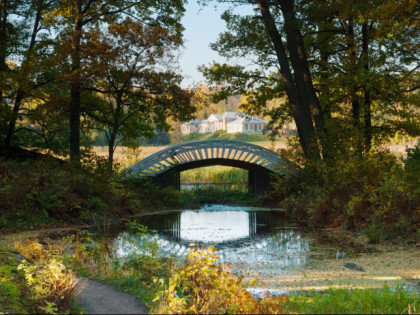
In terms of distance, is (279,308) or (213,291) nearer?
(279,308)

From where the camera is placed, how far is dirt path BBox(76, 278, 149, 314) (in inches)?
208

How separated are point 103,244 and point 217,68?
14375 millimetres

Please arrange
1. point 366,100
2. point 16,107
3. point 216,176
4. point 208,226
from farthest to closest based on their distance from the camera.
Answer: point 216,176, point 16,107, point 366,100, point 208,226

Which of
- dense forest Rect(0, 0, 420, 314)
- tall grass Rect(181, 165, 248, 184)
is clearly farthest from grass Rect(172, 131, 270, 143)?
dense forest Rect(0, 0, 420, 314)

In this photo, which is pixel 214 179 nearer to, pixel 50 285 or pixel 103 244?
pixel 103 244

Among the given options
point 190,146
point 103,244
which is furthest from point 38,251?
point 190,146

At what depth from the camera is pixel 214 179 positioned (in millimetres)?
30938

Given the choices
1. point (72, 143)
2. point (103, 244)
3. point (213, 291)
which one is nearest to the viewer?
point (213, 291)

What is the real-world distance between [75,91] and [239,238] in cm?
947

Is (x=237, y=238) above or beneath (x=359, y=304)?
above

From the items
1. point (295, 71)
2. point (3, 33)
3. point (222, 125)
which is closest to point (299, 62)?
point (295, 71)

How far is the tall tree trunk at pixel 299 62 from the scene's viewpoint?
1735 centimetres

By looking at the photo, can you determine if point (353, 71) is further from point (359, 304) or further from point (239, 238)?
point (359, 304)

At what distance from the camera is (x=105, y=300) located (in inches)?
222
